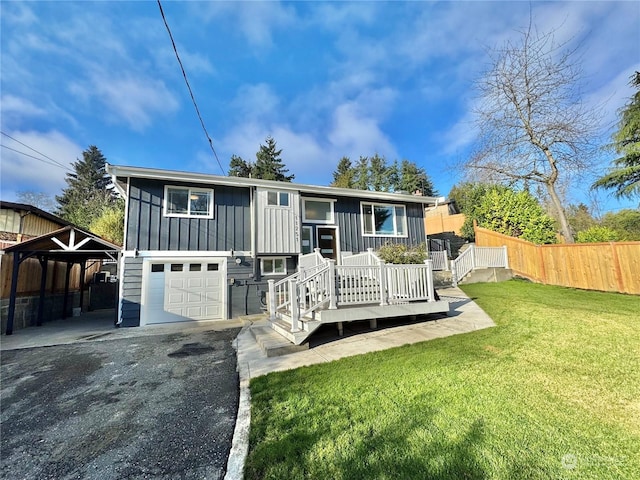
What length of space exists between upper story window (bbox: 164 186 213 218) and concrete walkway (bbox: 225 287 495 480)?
4.64 metres

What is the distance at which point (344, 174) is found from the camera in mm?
36625

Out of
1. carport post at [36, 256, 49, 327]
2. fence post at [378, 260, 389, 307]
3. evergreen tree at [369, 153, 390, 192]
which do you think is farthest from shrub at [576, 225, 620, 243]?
evergreen tree at [369, 153, 390, 192]

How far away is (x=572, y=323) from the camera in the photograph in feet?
18.1

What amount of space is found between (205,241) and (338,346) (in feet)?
20.9

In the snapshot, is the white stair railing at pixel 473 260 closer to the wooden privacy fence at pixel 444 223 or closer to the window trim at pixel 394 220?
the window trim at pixel 394 220

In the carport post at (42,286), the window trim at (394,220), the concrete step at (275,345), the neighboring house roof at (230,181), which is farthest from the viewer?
the window trim at (394,220)

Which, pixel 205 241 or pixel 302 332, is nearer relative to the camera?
pixel 302 332

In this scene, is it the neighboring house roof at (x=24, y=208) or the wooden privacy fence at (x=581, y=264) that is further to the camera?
the neighboring house roof at (x=24, y=208)

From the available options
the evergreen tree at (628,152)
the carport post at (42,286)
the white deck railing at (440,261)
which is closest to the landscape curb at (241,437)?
the carport post at (42,286)

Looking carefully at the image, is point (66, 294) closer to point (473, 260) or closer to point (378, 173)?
point (473, 260)

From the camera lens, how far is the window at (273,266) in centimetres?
1002

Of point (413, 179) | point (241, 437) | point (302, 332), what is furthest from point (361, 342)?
point (413, 179)

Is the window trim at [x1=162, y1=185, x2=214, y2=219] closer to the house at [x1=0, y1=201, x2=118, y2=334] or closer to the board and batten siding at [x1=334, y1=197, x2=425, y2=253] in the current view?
the house at [x1=0, y1=201, x2=118, y2=334]

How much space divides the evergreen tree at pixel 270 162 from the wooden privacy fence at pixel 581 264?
24.2m
